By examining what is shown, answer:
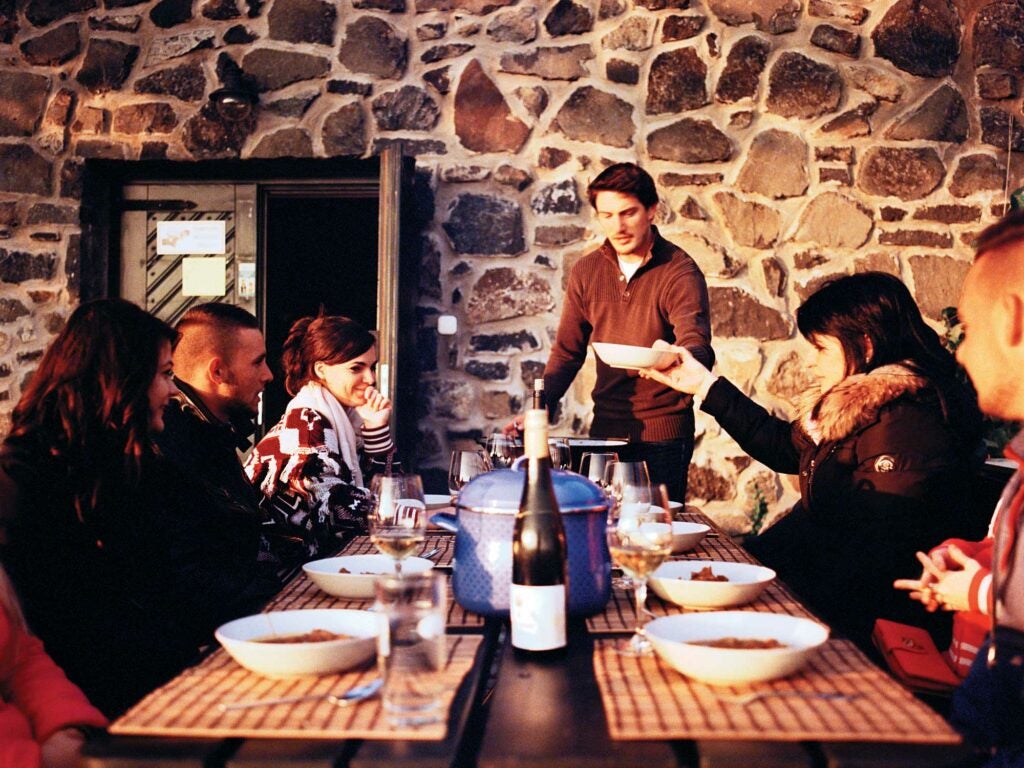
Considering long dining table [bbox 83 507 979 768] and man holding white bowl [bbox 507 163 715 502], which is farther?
man holding white bowl [bbox 507 163 715 502]

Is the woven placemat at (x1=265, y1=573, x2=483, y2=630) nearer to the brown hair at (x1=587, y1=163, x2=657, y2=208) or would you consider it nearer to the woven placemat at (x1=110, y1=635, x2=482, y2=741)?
the woven placemat at (x1=110, y1=635, x2=482, y2=741)

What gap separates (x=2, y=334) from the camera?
5.02 metres

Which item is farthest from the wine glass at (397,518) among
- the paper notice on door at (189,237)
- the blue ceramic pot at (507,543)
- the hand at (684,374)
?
the paper notice on door at (189,237)

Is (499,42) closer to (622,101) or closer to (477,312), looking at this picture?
(622,101)

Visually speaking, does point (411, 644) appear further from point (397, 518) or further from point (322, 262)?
point (322, 262)

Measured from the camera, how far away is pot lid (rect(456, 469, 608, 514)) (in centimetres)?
156

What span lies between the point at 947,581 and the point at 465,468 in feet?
3.47

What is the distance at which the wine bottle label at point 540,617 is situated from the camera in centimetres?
137

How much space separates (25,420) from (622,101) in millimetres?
3512

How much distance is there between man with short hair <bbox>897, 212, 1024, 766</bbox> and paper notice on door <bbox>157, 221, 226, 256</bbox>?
419cm

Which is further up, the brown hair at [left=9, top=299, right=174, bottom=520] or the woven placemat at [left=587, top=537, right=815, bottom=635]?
the brown hair at [left=9, top=299, right=174, bottom=520]

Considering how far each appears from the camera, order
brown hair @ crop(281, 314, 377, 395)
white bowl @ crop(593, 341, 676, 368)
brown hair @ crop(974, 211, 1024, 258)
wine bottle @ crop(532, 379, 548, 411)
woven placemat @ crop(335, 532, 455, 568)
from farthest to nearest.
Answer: brown hair @ crop(281, 314, 377, 395)
white bowl @ crop(593, 341, 676, 368)
woven placemat @ crop(335, 532, 455, 568)
wine bottle @ crop(532, 379, 548, 411)
brown hair @ crop(974, 211, 1024, 258)

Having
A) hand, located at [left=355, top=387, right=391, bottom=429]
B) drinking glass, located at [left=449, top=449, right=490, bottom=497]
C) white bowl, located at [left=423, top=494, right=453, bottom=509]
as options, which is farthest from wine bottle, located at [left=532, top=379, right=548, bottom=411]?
hand, located at [left=355, top=387, right=391, bottom=429]

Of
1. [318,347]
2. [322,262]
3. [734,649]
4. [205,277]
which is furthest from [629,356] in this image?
[322,262]
